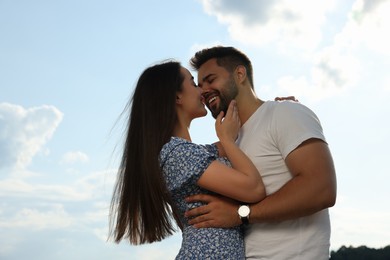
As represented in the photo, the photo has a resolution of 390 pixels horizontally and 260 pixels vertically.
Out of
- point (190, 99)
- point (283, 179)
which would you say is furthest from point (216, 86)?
point (283, 179)

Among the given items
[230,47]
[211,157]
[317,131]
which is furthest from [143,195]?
[230,47]

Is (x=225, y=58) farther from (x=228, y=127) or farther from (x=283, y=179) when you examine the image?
(x=283, y=179)

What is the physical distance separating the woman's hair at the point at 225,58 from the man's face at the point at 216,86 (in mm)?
59

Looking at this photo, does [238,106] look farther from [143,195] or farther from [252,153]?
[143,195]

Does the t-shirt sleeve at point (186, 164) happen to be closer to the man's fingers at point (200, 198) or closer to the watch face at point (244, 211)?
the man's fingers at point (200, 198)

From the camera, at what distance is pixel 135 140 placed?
17.6 feet

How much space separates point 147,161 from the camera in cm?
522

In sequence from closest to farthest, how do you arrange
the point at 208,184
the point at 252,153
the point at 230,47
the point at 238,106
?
the point at 208,184 → the point at 252,153 → the point at 238,106 → the point at 230,47

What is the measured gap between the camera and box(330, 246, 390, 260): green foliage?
233 ft

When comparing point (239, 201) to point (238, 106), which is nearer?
point (239, 201)

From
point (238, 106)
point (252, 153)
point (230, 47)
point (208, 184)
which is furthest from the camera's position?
point (230, 47)

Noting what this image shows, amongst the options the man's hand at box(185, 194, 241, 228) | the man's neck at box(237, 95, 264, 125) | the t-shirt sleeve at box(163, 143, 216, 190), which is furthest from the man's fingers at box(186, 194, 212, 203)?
the man's neck at box(237, 95, 264, 125)

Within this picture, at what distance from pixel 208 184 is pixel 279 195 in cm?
53

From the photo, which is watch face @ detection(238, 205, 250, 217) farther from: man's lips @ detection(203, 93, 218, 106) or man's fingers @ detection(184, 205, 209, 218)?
man's lips @ detection(203, 93, 218, 106)
